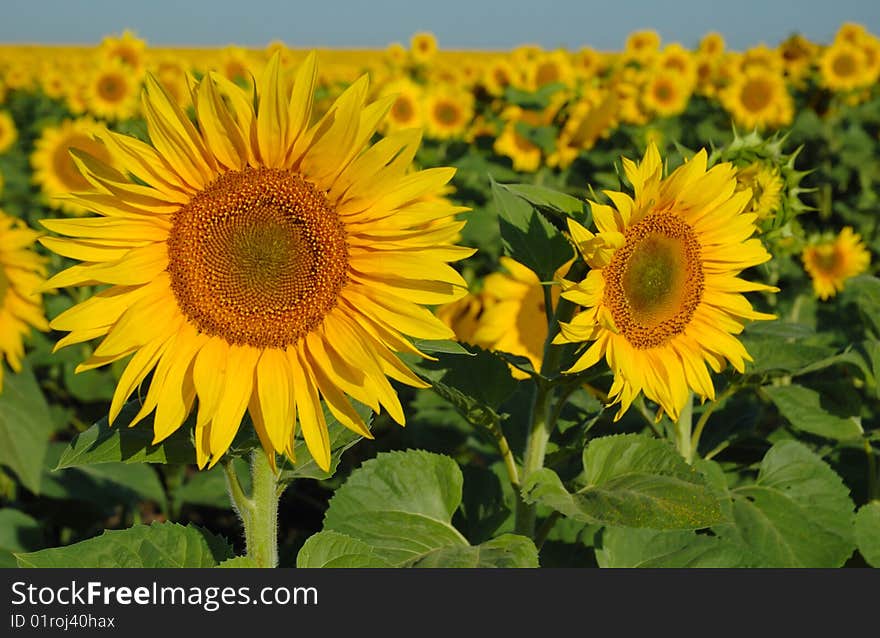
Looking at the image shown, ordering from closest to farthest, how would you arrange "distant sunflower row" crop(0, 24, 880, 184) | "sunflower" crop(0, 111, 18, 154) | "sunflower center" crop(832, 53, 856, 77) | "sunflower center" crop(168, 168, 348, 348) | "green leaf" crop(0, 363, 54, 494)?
"sunflower center" crop(168, 168, 348, 348) < "green leaf" crop(0, 363, 54, 494) < "distant sunflower row" crop(0, 24, 880, 184) < "sunflower" crop(0, 111, 18, 154) < "sunflower center" crop(832, 53, 856, 77)

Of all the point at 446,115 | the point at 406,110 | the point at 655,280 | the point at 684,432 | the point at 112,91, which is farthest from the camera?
the point at 446,115

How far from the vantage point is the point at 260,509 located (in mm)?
1680

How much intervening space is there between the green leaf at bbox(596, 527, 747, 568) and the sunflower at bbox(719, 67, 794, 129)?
7546 mm

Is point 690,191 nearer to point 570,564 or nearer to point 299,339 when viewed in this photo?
point 299,339

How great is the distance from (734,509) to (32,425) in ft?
7.00

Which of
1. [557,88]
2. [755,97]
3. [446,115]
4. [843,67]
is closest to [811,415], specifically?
[557,88]

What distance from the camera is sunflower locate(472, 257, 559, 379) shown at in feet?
10.2

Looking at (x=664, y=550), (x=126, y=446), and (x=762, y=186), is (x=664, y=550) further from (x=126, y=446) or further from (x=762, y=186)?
(x=126, y=446)

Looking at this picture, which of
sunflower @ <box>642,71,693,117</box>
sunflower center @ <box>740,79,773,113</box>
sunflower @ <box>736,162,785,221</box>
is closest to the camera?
sunflower @ <box>736,162,785,221</box>

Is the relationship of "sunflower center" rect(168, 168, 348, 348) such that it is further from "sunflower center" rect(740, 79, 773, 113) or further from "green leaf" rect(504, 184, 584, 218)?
"sunflower center" rect(740, 79, 773, 113)

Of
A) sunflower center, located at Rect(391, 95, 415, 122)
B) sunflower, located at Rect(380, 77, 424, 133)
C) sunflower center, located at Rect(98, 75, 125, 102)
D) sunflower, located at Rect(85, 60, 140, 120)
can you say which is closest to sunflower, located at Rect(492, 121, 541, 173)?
sunflower, located at Rect(380, 77, 424, 133)

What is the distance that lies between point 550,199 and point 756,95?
7917 millimetres

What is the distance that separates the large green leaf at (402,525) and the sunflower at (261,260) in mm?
185
